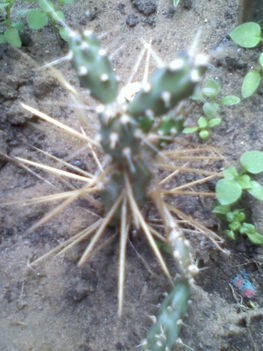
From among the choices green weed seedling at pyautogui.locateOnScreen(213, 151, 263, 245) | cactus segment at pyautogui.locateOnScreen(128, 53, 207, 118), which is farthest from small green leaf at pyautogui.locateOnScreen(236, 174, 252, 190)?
cactus segment at pyautogui.locateOnScreen(128, 53, 207, 118)

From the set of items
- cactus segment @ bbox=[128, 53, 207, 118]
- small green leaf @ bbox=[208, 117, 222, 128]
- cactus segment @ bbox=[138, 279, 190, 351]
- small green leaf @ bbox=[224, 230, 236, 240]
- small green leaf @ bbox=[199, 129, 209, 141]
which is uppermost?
cactus segment @ bbox=[128, 53, 207, 118]

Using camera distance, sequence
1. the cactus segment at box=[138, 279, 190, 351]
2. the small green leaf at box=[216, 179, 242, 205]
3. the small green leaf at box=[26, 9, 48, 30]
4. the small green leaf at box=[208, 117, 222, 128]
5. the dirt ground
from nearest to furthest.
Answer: the cactus segment at box=[138, 279, 190, 351]
the dirt ground
the small green leaf at box=[216, 179, 242, 205]
the small green leaf at box=[208, 117, 222, 128]
the small green leaf at box=[26, 9, 48, 30]

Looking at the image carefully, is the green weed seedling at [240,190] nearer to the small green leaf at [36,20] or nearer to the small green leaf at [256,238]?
the small green leaf at [256,238]

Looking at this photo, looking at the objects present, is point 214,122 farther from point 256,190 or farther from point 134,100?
point 134,100

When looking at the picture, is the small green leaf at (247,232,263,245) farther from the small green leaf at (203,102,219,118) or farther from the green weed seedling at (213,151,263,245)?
the small green leaf at (203,102,219,118)

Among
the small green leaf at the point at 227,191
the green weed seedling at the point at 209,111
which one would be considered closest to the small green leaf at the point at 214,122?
the green weed seedling at the point at 209,111

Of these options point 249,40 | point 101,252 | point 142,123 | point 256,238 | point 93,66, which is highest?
point 93,66

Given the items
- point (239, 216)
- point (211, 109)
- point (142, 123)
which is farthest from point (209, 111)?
point (142, 123)

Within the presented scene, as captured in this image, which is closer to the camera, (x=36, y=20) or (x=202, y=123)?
(x=202, y=123)
